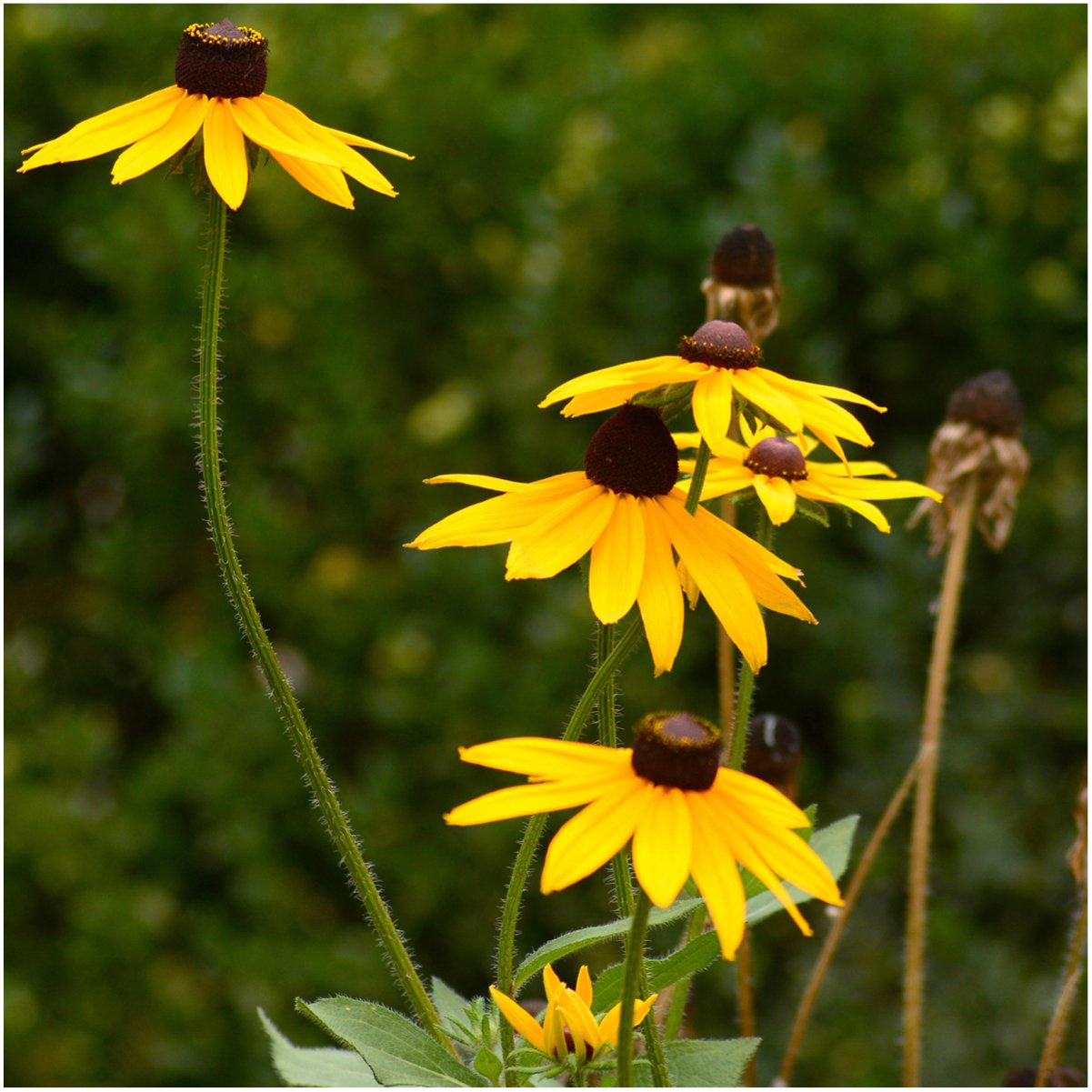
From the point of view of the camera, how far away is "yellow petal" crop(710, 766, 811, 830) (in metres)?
0.77

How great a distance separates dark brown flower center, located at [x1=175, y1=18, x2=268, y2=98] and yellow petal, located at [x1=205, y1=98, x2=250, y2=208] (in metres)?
0.01

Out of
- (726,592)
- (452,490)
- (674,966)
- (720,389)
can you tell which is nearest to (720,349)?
(720,389)

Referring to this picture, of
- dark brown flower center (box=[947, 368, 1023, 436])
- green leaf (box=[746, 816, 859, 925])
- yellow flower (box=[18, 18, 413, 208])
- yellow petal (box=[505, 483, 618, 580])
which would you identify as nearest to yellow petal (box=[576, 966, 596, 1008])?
green leaf (box=[746, 816, 859, 925])

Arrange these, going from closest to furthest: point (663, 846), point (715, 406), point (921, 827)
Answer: point (663, 846) → point (715, 406) → point (921, 827)

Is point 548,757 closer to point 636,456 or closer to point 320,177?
point 636,456

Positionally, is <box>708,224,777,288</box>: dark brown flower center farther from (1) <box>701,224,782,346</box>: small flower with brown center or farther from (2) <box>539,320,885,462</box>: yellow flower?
(2) <box>539,320,885,462</box>: yellow flower

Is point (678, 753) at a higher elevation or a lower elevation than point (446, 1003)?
higher

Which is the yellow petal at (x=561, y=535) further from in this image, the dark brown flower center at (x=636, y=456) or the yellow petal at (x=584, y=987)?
the yellow petal at (x=584, y=987)

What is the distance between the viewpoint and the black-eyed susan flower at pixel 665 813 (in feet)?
2.39

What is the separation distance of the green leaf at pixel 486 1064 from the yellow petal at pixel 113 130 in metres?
0.58

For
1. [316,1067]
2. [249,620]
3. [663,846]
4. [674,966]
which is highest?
[249,620]

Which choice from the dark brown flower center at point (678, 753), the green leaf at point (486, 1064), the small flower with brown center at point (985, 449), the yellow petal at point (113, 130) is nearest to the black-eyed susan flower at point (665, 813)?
the dark brown flower center at point (678, 753)

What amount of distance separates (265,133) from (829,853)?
66 cm

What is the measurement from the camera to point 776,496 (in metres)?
1.01
